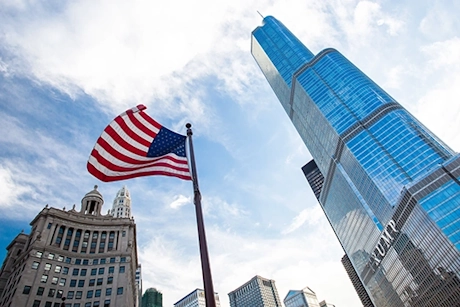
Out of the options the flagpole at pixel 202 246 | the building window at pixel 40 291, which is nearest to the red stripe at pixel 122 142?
the flagpole at pixel 202 246

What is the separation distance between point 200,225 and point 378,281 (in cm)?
15580

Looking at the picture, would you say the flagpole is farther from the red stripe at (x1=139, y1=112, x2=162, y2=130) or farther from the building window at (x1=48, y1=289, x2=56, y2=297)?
the building window at (x1=48, y1=289, x2=56, y2=297)

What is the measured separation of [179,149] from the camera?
58.6 ft

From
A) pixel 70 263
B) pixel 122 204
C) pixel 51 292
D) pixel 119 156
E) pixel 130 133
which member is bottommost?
pixel 119 156

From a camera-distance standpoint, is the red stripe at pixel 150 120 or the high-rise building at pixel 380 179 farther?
the high-rise building at pixel 380 179

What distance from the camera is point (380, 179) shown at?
105562 mm

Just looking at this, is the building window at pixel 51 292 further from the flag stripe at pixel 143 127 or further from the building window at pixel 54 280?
the flag stripe at pixel 143 127

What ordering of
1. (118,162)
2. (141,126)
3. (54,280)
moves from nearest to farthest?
(118,162)
(141,126)
(54,280)

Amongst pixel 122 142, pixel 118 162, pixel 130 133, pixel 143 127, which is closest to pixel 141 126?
pixel 143 127

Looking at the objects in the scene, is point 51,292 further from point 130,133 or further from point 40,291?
point 130,133

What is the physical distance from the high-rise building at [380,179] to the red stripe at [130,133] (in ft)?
311

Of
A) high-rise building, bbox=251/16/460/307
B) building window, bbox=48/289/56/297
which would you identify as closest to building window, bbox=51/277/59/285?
building window, bbox=48/289/56/297

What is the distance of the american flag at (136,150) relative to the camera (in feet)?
56.2

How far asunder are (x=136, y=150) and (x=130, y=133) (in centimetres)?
111
